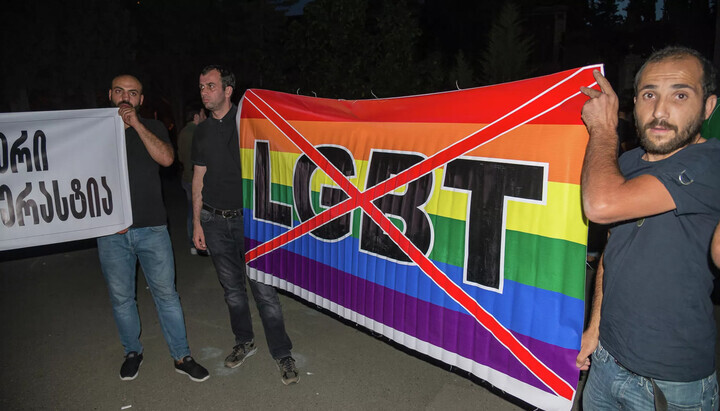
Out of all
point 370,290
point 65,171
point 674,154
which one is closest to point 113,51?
point 65,171

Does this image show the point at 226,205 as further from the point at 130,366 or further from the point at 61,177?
the point at 130,366

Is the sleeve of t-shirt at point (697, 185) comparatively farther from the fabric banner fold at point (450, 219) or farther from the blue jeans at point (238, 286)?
the blue jeans at point (238, 286)

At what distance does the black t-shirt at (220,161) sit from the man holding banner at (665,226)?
270 centimetres

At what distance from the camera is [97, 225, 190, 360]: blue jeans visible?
3.57m

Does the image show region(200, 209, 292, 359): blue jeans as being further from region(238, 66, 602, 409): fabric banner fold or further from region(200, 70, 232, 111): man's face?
region(200, 70, 232, 111): man's face

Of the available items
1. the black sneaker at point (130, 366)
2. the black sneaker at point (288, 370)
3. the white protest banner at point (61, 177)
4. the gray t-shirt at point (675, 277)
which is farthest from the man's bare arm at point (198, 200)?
the gray t-shirt at point (675, 277)

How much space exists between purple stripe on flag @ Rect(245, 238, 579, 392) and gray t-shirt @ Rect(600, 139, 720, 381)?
45 centimetres

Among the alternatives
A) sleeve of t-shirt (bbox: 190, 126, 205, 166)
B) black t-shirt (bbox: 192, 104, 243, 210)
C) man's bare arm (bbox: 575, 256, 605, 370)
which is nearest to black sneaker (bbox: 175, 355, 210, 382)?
black t-shirt (bbox: 192, 104, 243, 210)

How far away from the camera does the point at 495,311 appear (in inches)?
92.6

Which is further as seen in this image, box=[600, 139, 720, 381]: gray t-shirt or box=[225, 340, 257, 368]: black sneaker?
box=[225, 340, 257, 368]: black sneaker

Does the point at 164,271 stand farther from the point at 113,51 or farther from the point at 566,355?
the point at 113,51

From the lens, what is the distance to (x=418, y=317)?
2.71 meters

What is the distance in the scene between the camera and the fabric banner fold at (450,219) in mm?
2129

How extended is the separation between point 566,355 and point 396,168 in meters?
1.29
